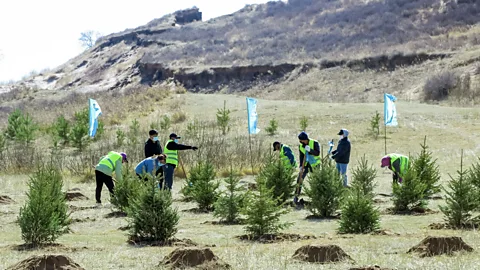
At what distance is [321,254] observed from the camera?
9297 mm

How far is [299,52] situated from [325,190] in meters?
65.0

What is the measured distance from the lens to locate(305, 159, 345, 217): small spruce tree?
48.5 ft

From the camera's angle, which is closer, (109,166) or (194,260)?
(194,260)

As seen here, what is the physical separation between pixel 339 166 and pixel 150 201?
26.9 ft

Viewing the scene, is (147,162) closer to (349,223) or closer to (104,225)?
(104,225)

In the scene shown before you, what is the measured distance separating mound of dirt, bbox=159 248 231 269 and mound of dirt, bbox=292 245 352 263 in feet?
3.24

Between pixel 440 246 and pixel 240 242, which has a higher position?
pixel 440 246

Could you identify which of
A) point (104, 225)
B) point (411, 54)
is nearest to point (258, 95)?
point (411, 54)

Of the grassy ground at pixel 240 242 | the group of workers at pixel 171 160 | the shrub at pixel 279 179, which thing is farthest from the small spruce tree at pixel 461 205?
the shrub at pixel 279 179

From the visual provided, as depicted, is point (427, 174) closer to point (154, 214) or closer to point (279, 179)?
point (279, 179)

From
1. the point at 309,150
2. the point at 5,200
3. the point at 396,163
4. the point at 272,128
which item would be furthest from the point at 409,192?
the point at 272,128

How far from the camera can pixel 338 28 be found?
86.1 meters

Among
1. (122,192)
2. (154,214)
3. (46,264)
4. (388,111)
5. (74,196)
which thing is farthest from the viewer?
(388,111)

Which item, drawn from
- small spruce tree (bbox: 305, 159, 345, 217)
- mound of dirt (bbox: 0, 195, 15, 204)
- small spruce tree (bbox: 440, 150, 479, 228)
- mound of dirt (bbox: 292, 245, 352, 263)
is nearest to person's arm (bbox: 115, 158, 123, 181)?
mound of dirt (bbox: 0, 195, 15, 204)
